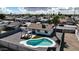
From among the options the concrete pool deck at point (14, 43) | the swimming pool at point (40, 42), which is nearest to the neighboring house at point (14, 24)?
the concrete pool deck at point (14, 43)

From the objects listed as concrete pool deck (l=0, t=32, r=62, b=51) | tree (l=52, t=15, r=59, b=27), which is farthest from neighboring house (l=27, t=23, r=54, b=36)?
concrete pool deck (l=0, t=32, r=62, b=51)

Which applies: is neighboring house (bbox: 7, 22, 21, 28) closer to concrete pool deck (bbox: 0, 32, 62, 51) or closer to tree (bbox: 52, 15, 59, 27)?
concrete pool deck (bbox: 0, 32, 62, 51)

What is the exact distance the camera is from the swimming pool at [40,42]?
2172 mm

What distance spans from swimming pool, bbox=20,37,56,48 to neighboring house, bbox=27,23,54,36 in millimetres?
115

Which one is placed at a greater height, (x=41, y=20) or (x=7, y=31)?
(x=41, y=20)

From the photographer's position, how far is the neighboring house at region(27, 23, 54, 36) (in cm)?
222

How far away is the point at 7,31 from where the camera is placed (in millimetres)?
2164

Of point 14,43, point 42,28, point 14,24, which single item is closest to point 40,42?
point 42,28

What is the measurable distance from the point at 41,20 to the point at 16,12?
498mm

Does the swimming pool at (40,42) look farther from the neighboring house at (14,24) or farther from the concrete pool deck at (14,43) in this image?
the neighboring house at (14,24)

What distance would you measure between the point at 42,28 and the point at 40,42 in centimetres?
27

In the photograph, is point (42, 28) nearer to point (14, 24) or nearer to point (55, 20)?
point (55, 20)
